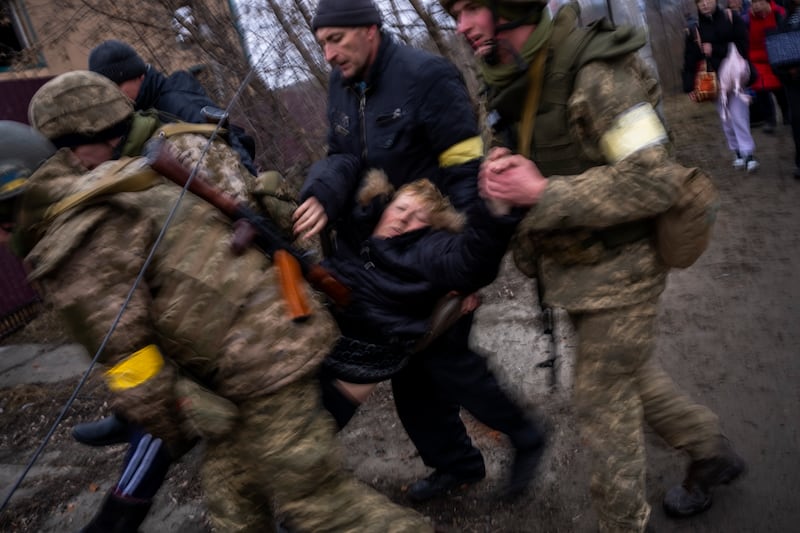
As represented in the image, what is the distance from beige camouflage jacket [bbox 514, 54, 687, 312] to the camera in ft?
5.86

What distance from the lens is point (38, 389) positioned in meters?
5.06

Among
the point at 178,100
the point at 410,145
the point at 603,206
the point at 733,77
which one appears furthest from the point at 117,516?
the point at 733,77

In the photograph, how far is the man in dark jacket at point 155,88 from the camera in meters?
3.43

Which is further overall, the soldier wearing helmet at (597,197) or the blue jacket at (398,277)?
the blue jacket at (398,277)

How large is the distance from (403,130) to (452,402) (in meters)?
1.16

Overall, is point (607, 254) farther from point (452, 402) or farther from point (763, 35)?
point (763, 35)

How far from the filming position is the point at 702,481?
2.30 m

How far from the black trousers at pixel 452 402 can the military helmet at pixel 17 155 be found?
4.85ft

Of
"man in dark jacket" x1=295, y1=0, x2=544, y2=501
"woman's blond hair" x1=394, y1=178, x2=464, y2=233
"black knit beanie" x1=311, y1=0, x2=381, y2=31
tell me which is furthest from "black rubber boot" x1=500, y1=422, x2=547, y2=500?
"black knit beanie" x1=311, y1=0, x2=381, y2=31

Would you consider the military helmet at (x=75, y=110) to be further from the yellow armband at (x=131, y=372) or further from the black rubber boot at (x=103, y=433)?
the black rubber boot at (x=103, y=433)

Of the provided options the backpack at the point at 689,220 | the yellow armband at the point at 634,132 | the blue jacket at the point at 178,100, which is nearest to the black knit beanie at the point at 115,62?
the blue jacket at the point at 178,100

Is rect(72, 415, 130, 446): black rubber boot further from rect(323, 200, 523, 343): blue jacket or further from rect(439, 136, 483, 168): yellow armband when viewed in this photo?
rect(439, 136, 483, 168): yellow armband

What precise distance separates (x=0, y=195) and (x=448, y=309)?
1470 millimetres

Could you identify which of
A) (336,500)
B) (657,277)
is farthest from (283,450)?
(657,277)
